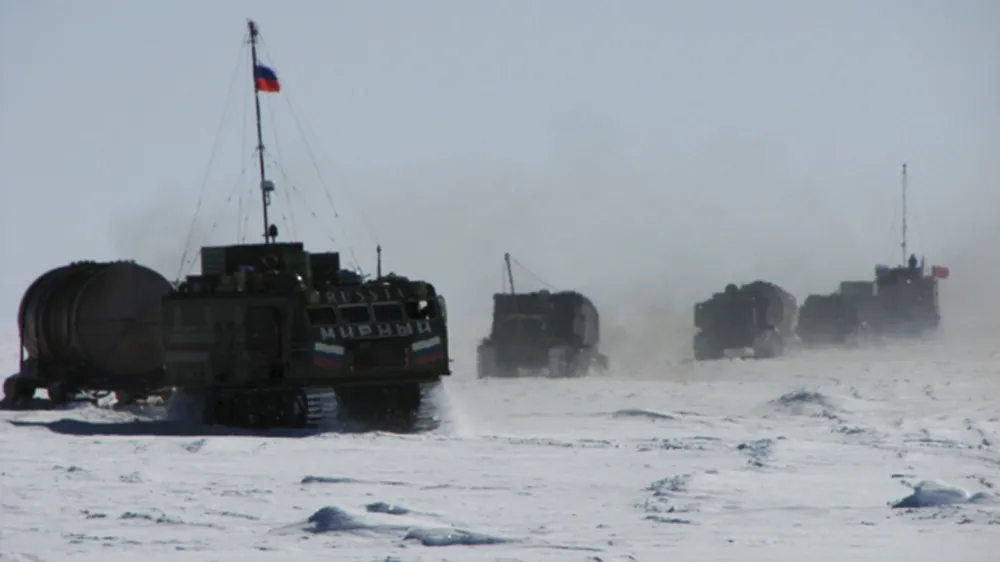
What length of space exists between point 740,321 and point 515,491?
4945 cm

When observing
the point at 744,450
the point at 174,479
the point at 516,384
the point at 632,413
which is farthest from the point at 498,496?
the point at 516,384

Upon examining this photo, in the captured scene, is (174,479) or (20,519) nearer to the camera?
(20,519)

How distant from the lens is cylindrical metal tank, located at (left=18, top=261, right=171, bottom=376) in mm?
29828

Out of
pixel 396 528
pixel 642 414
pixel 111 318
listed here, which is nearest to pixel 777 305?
pixel 642 414

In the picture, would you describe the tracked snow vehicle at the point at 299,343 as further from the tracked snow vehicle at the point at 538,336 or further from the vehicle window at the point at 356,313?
the tracked snow vehicle at the point at 538,336

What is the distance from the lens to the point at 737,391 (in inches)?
1614

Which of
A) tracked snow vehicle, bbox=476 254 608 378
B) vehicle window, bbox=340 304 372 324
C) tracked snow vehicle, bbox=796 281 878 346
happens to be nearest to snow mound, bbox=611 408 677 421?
vehicle window, bbox=340 304 372 324

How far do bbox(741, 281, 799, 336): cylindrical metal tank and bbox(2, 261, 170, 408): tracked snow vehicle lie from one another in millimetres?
38199

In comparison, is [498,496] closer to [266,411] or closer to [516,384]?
[266,411]

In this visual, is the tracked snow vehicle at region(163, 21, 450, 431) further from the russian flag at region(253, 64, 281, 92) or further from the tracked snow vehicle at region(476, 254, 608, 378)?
the tracked snow vehicle at region(476, 254, 608, 378)

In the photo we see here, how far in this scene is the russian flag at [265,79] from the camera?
32.1 metres

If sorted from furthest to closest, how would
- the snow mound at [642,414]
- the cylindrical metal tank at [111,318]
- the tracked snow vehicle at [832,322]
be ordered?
1. the tracked snow vehicle at [832,322]
2. the snow mound at [642,414]
3. the cylindrical metal tank at [111,318]

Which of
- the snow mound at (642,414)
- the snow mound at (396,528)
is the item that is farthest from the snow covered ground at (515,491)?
the snow mound at (642,414)

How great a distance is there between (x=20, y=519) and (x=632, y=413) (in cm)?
1800
